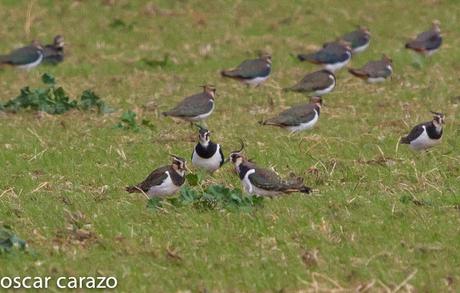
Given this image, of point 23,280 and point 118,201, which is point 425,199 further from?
point 23,280

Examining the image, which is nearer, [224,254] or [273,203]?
[224,254]

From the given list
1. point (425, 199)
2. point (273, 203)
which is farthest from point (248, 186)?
point (425, 199)

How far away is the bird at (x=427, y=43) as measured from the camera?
21000 millimetres

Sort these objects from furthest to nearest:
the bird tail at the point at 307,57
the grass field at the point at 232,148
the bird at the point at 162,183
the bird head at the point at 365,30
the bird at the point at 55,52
Result: the bird head at the point at 365,30 < the bird at the point at 55,52 < the bird tail at the point at 307,57 < the bird at the point at 162,183 < the grass field at the point at 232,148

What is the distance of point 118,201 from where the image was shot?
11.4m

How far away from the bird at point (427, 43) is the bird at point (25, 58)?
6.92m

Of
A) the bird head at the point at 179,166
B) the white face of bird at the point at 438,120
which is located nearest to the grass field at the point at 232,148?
the white face of bird at the point at 438,120

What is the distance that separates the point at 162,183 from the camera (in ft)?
37.6

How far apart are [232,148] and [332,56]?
259 inches

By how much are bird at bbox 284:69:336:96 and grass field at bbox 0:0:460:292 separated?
0.73 feet

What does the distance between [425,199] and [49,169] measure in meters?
4.58

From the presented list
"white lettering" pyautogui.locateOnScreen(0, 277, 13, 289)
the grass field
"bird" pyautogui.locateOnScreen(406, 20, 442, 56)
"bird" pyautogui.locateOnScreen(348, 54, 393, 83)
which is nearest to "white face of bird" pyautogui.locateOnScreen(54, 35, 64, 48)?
the grass field

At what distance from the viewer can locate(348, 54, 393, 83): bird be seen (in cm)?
1898

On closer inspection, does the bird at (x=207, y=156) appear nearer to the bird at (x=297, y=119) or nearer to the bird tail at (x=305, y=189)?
the bird tail at (x=305, y=189)
